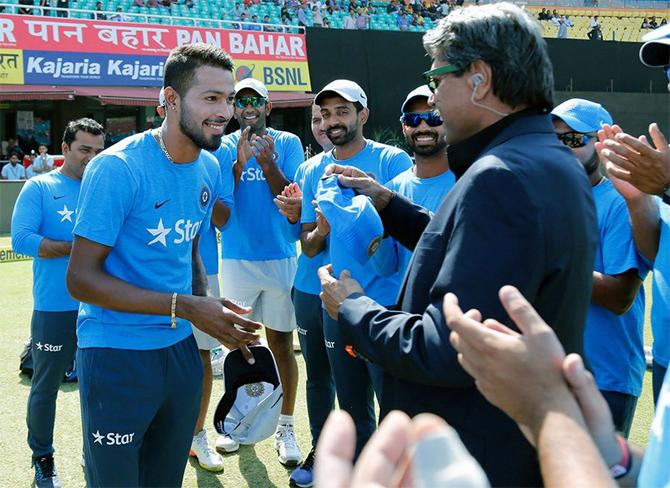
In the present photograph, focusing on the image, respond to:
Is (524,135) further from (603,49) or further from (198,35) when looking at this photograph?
(603,49)

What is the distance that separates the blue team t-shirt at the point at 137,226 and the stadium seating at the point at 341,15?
17313 millimetres

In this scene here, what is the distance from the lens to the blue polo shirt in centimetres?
351

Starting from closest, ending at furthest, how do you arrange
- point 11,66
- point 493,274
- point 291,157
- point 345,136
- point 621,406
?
1. point 493,274
2. point 621,406
3. point 345,136
4. point 291,157
5. point 11,66

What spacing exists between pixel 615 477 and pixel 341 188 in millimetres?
1837

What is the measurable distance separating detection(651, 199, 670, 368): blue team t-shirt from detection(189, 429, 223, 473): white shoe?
263 cm

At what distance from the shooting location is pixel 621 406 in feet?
9.84

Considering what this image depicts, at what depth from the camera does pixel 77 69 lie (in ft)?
63.2

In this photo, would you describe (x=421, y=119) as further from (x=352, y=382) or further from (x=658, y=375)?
(x=658, y=375)

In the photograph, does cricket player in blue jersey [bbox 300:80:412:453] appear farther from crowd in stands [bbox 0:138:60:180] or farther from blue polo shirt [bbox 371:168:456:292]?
crowd in stands [bbox 0:138:60:180]

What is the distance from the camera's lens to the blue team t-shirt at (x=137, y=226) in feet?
8.66

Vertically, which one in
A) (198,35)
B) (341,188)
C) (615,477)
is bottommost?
(615,477)

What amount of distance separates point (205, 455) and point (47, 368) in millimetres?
1084

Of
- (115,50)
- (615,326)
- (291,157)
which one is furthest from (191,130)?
(115,50)

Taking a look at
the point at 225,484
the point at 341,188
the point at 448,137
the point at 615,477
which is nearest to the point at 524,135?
the point at 448,137
